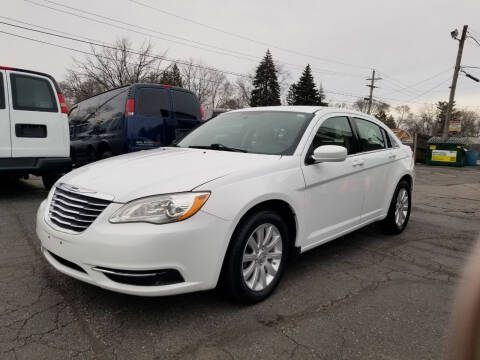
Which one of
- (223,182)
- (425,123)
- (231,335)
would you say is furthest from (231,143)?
(425,123)

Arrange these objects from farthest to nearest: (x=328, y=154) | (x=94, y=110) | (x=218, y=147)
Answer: (x=94, y=110) → (x=218, y=147) → (x=328, y=154)

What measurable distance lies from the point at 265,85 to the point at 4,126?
146 ft

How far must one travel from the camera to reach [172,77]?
41.2 meters

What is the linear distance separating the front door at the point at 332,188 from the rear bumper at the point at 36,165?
14.5ft

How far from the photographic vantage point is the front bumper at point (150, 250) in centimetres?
221

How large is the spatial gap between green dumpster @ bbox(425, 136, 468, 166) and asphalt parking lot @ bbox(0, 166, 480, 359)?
18.2 metres

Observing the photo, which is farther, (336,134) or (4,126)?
(4,126)

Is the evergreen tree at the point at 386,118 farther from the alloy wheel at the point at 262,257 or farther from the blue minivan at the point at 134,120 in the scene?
the alloy wheel at the point at 262,257

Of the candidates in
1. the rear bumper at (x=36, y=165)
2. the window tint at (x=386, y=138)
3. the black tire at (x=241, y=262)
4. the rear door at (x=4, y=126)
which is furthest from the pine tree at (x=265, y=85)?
the black tire at (x=241, y=262)

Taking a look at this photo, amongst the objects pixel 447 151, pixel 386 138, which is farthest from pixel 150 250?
pixel 447 151

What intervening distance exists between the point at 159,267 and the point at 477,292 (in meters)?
1.79

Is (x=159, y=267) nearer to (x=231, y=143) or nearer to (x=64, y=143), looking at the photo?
(x=231, y=143)

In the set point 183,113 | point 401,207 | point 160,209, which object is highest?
point 183,113

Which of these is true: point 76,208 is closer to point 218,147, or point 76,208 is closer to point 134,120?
point 218,147
